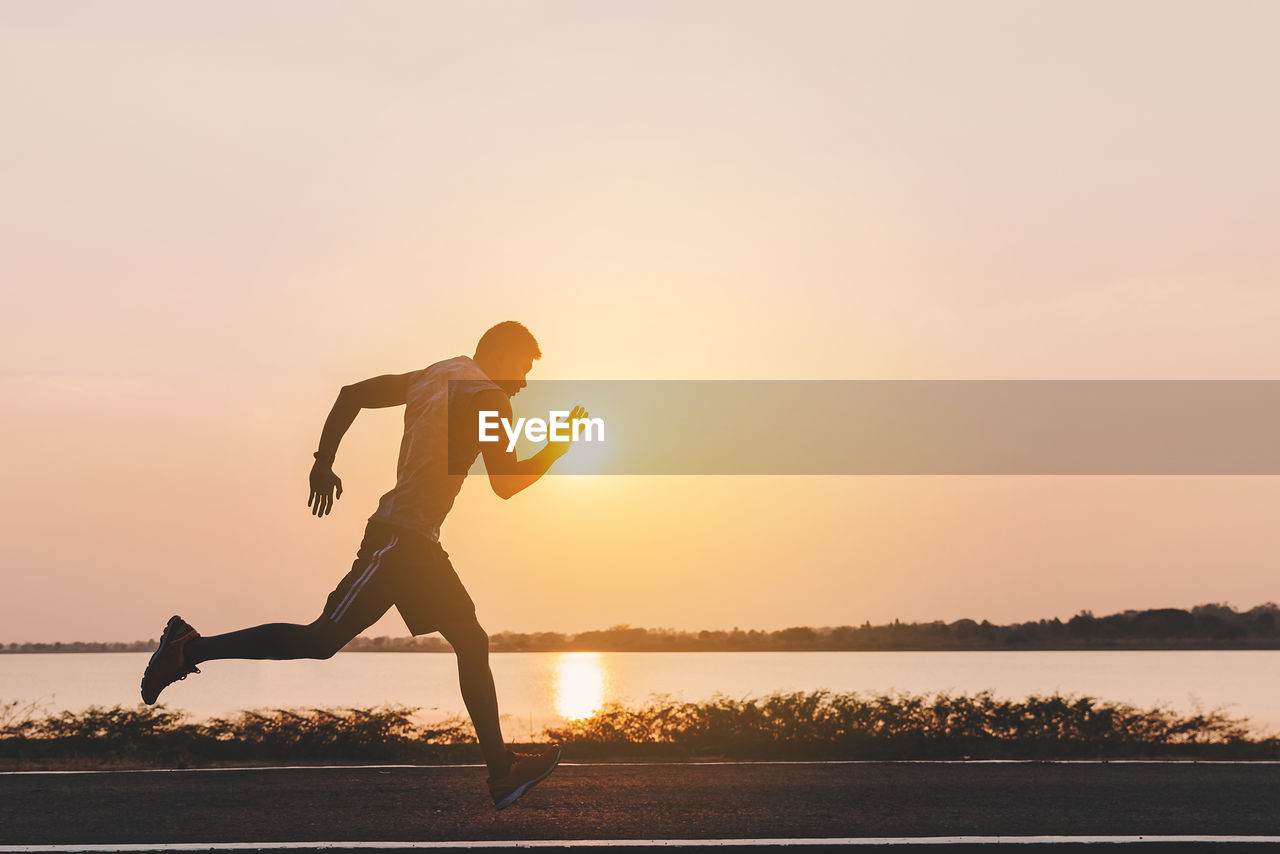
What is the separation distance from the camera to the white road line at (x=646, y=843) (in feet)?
18.8

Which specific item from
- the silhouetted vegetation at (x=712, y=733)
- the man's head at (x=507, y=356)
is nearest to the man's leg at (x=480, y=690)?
the man's head at (x=507, y=356)

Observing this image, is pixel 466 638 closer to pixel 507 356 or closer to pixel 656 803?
pixel 507 356

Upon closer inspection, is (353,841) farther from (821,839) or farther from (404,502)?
(821,839)

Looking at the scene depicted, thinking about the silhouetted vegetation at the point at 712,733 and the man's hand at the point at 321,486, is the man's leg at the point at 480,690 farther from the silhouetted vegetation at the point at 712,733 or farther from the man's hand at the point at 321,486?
the silhouetted vegetation at the point at 712,733

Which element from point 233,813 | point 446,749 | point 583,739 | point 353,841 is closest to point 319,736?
point 446,749

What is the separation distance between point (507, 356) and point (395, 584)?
3.92ft

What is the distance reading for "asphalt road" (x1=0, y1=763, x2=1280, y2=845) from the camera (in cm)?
620

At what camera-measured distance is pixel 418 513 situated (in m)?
5.40

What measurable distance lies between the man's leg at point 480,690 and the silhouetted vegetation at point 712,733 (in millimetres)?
4291

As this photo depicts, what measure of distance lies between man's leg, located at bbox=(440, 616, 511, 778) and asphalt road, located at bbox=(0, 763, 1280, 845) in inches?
22.3

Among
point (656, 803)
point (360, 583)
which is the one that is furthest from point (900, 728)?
point (360, 583)

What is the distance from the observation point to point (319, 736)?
36.2ft

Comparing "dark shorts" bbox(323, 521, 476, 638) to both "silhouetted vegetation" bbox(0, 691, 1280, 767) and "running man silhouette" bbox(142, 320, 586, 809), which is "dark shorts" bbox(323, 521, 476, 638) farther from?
"silhouetted vegetation" bbox(0, 691, 1280, 767)

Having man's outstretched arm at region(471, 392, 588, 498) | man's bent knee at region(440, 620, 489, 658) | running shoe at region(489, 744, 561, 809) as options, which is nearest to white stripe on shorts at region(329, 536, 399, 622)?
man's bent knee at region(440, 620, 489, 658)
